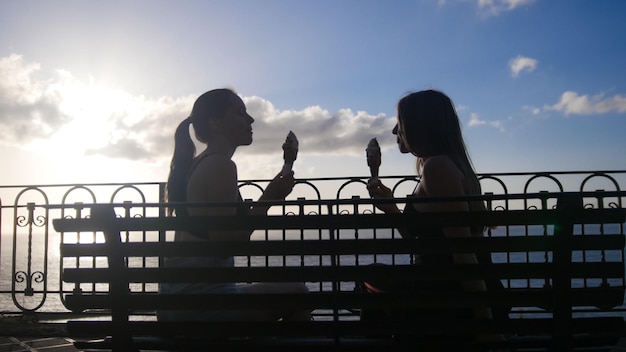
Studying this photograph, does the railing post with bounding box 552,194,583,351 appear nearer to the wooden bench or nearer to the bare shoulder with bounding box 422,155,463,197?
the wooden bench

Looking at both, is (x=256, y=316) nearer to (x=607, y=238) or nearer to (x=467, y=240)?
(x=467, y=240)

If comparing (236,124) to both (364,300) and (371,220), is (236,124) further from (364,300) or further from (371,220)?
(364,300)

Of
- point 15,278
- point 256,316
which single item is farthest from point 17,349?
point 256,316

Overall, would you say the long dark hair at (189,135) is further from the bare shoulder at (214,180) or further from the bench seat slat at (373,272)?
the bench seat slat at (373,272)

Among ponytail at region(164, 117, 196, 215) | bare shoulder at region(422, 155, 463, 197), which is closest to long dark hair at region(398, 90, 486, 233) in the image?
bare shoulder at region(422, 155, 463, 197)

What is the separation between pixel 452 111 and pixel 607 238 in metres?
0.99

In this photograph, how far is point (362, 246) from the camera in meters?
1.96

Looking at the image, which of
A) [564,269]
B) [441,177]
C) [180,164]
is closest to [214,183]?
[180,164]

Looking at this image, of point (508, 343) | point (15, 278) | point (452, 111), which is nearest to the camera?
point (508, 343)

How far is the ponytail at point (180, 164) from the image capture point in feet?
8.98

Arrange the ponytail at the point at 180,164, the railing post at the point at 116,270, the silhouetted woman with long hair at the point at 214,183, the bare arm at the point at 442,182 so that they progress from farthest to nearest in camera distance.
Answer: the ponytail at the point at 180,164 → the bare arm at the point at 442,182 → the silhouetted woman with long hair at the point at 214,183 → the railing post at the point at 116,270

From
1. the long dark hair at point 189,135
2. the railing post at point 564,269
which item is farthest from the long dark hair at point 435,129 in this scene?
the long dark hair at point 189,135

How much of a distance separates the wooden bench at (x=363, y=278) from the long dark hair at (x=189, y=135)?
662 mm

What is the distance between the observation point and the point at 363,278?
6.50 feet
